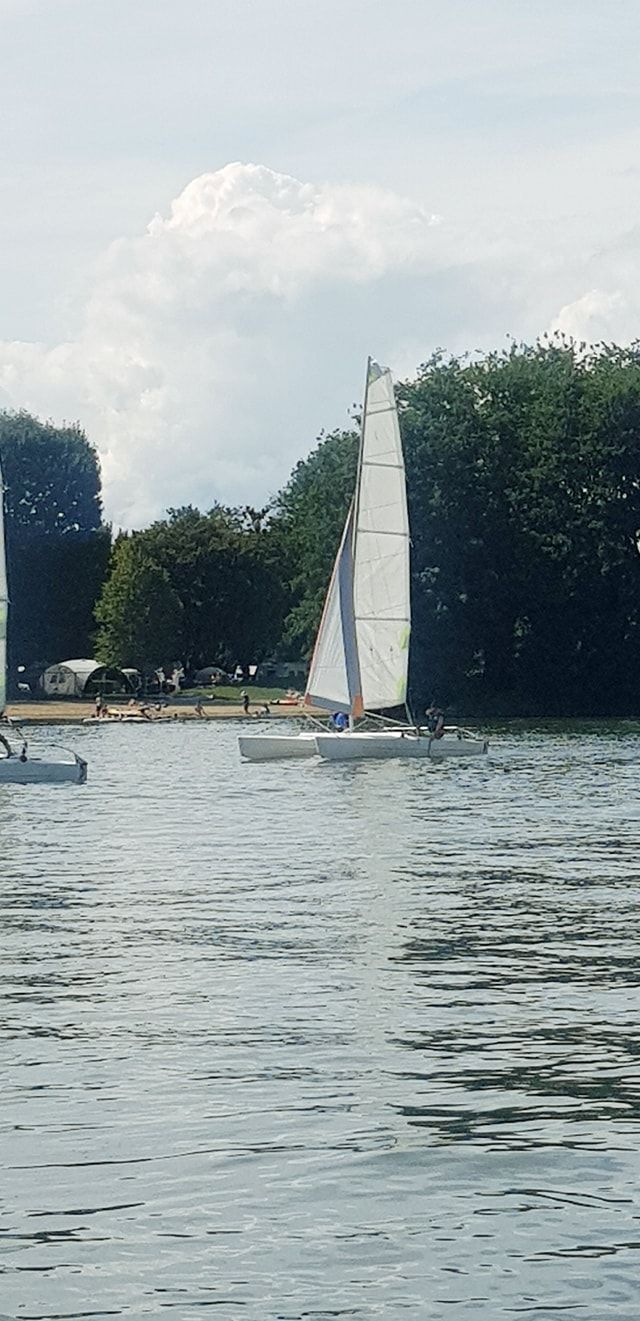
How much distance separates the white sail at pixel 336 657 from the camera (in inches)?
3450

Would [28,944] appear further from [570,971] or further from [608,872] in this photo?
[608,872]

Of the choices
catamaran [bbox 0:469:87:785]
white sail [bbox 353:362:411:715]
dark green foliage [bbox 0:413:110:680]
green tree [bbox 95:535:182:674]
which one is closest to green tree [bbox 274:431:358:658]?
green tree [bbox 95:535:182:674]

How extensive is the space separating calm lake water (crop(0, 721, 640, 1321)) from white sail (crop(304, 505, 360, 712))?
39232 millimetres

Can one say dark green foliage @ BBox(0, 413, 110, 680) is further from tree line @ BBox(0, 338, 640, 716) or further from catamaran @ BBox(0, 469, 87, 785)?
catamaran @ BBox(0, 469, 87, 785)

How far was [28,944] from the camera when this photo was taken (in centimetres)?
3303

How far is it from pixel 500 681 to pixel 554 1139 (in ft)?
399

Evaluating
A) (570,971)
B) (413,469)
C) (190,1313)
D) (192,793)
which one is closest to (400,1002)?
(570,971)

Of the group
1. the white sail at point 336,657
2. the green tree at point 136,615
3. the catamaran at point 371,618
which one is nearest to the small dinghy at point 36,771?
the catamaran at point 371,618

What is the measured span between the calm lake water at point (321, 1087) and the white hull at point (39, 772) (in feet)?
82.8

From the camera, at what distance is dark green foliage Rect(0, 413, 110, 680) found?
17450cm

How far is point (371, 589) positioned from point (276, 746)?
7626 mm

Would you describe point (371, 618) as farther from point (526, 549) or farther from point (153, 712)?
point (153, 712)

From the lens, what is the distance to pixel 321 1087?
21.8 m

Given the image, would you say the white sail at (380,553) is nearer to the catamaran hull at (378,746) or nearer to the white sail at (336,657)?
the white sail at (336,657)
